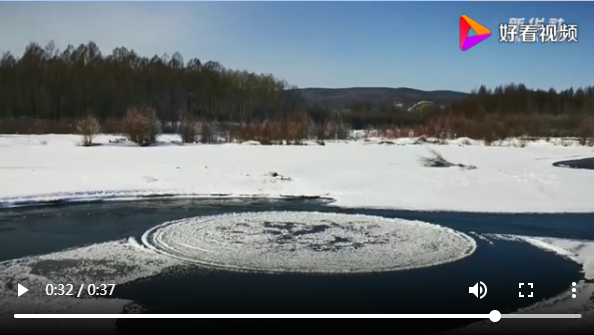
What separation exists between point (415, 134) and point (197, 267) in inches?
1163

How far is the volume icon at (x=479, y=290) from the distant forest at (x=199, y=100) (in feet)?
82.4

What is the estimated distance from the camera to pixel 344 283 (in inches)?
212

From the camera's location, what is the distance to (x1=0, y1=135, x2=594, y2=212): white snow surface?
450 inches

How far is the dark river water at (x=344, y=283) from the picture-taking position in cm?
464

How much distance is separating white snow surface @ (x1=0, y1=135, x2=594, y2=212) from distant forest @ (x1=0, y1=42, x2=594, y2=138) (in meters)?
11.7

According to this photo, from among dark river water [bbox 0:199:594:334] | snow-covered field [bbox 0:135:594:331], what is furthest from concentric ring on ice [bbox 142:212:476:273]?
snow-covered field [bbox 0:135:594:331]

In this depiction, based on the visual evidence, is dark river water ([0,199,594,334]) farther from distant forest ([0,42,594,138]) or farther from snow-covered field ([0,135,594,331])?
distant forest ([0,42,594,138])

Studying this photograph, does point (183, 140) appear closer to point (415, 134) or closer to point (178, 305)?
point (415, 134)

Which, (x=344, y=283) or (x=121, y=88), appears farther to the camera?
(x=121, y=88)

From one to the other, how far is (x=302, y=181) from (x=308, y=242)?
6.65 meters

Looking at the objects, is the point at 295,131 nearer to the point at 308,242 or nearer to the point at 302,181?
the point at 302,181

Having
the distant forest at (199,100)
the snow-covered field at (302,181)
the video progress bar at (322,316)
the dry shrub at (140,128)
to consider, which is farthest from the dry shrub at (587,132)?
the video progress bar at (322,316)

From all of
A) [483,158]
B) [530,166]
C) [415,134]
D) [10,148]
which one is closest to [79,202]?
[10,148]

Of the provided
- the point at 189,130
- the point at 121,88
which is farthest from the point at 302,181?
the point at 121,88
